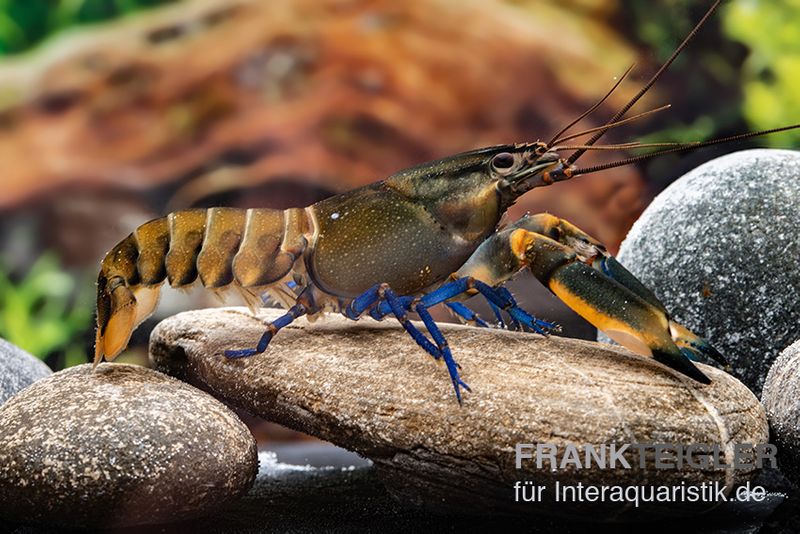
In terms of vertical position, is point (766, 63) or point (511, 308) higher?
point (766, 63)

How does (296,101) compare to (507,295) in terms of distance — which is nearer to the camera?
(507,295)

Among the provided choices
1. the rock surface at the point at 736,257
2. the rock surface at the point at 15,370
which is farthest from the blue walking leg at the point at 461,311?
the rock surface at the point at 15,370

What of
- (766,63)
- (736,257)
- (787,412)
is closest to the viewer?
(787,412)

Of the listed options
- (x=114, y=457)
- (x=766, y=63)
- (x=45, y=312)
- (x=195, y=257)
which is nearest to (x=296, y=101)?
(x=195, y=257)

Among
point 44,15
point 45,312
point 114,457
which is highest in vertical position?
point 44,15

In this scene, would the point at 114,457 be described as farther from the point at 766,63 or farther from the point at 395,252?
the point at 766,63

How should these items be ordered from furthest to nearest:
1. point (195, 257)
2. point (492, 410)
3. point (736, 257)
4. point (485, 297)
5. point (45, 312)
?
point (45, 312) → point (736, 257) → point (195, 257) → point (485, 297) → point (492, 410)

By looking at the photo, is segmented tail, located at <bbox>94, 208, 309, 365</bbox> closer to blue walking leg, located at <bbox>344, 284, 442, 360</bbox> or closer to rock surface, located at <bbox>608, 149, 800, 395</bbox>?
blue walking leg, located at <bbox>344, 284, 442, 360</bbox>
